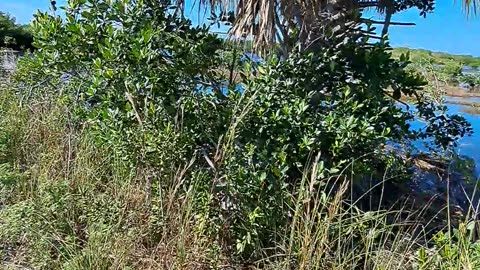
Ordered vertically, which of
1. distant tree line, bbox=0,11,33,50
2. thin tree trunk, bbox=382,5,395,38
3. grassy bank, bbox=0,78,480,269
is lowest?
grassy bank, bbox=0,78,480,269

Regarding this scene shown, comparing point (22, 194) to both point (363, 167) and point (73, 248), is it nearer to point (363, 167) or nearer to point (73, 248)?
→ point (73, 248)

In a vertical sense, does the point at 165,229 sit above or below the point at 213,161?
below

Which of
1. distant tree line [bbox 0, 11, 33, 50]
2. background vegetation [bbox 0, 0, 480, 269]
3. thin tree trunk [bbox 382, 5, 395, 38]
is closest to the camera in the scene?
background vegetation [bbox 0, 0, 480, 269]

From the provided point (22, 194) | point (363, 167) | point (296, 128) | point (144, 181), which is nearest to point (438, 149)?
point (363, 167)

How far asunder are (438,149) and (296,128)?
2.10 m

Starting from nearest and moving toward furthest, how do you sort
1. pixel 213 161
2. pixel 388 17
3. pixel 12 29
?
pixel 213 161 < pixel 388 17 < pixel 12 29

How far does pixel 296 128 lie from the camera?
275cm

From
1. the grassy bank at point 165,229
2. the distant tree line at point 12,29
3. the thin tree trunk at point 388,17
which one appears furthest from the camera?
the distant tree line at point 12,29

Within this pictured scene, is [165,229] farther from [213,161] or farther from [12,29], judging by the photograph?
[12,29]

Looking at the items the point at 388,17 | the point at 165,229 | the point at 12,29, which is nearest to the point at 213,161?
the point at 165,229

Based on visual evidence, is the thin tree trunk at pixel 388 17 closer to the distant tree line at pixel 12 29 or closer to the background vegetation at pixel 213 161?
the background vegetation at pixel 213 161

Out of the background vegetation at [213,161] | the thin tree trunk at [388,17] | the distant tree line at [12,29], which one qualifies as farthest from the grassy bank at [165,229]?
the distant tree line at [12,29]

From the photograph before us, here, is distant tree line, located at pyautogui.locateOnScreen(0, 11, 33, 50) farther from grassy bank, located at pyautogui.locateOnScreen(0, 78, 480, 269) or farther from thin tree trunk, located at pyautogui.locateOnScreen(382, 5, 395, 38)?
thin tree trunk, located at pyautogui.locateOnScreen(382, 5, 395, 38)

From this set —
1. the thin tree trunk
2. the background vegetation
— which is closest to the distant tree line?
the background vegetation
